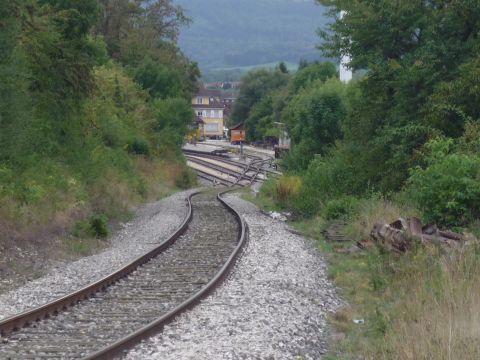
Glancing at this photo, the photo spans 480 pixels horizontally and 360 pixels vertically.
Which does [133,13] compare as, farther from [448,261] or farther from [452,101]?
[448,261]

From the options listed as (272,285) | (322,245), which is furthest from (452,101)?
(272,285)

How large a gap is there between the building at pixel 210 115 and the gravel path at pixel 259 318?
148 m

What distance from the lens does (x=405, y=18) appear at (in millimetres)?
20562

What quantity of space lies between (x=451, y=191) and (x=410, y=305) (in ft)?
16.3

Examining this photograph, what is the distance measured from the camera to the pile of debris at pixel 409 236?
10984 mm

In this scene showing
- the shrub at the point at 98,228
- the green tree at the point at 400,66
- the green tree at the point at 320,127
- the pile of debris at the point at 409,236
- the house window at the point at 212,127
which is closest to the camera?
the pile of debris at the point at 409,236

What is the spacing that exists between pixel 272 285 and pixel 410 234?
8.32 ft

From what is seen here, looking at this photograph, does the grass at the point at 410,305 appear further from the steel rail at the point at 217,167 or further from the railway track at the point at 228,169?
the steel rail at the point at 217,167

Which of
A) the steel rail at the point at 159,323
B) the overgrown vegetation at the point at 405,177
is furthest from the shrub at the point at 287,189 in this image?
the steel rail at the point at 159,323

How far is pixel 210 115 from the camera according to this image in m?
164

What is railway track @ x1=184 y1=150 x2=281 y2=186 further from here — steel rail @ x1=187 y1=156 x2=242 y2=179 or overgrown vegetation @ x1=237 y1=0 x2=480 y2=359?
overgrown vegetation @ x1=237 y1=0 x2=480 y2=359

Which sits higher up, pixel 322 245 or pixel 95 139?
pixel 95 139

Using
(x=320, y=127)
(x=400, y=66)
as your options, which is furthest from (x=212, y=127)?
(x=400, y=66)

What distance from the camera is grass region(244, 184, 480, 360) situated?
259 inches
